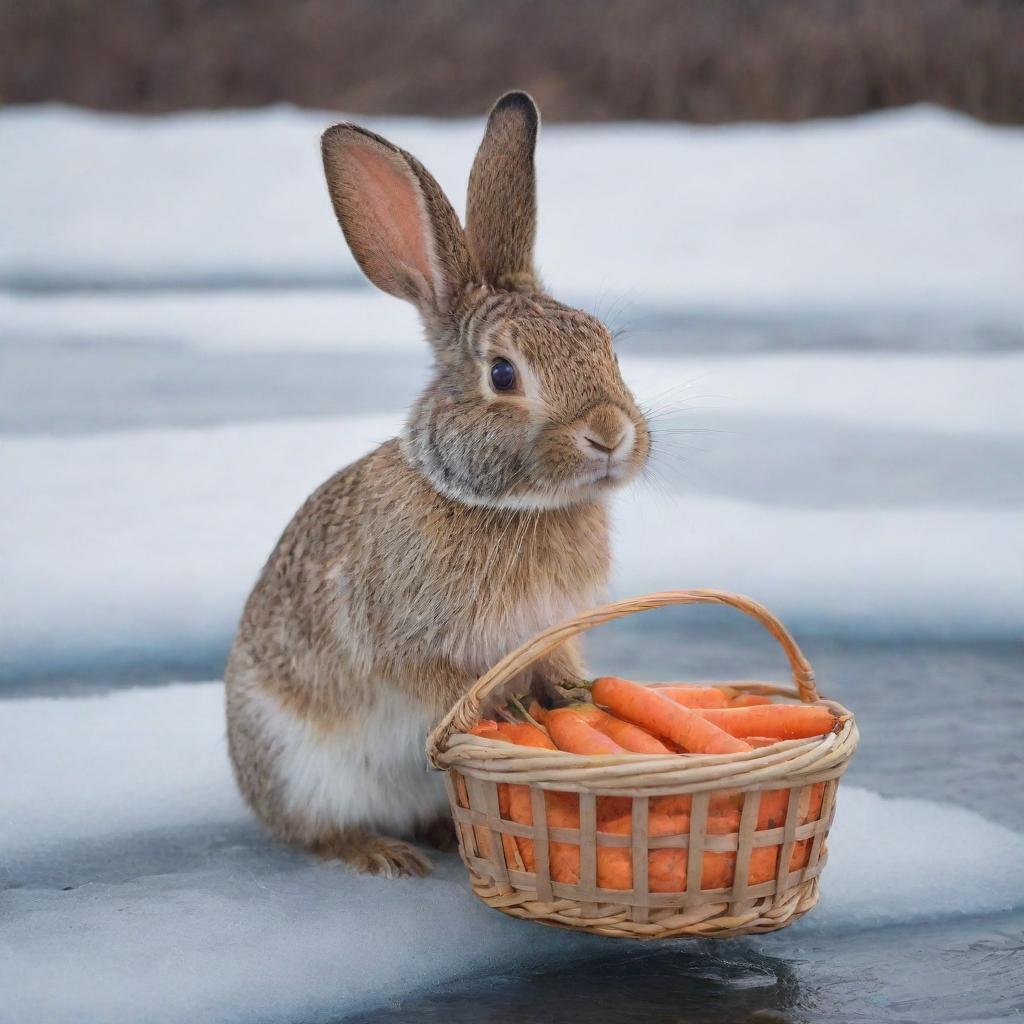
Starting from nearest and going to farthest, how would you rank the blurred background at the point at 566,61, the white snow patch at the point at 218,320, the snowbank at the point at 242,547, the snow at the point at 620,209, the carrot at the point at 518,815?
the carrot at the point at 518,815, the snowbank at the point at 242,547, the white snow patch at the point at 218,320, the snow at the point at 620,209, the blurred background at the point at 566,61

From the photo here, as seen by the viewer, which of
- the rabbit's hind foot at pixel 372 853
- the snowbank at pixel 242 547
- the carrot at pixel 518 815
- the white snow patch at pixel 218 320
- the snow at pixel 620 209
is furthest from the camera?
the snow at pixel 620 209

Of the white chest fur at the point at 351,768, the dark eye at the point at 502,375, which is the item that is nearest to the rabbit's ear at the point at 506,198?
the dark eye at the point at 502,375

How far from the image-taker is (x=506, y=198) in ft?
7.23

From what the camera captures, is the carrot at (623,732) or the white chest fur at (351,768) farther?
the white chest fur at (351,768)

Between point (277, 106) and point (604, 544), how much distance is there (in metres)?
3.66

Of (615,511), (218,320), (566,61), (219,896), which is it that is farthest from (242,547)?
(566,61)

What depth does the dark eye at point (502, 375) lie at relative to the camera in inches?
80.2

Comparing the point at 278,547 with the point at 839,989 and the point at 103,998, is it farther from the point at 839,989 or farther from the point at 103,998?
the point at 839,989

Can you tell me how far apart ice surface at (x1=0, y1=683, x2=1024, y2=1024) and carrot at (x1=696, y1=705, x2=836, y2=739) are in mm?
292

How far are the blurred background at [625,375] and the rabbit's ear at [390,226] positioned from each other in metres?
0.40

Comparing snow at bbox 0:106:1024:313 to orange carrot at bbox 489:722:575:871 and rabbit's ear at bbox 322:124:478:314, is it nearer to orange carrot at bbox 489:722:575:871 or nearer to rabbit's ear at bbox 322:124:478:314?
rabbit's ear at bbox 322:124:478:314

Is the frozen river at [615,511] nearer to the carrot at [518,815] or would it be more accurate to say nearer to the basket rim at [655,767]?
the carrot at [518,815]

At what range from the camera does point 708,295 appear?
14.9ft

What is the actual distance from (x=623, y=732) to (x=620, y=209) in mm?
3042
